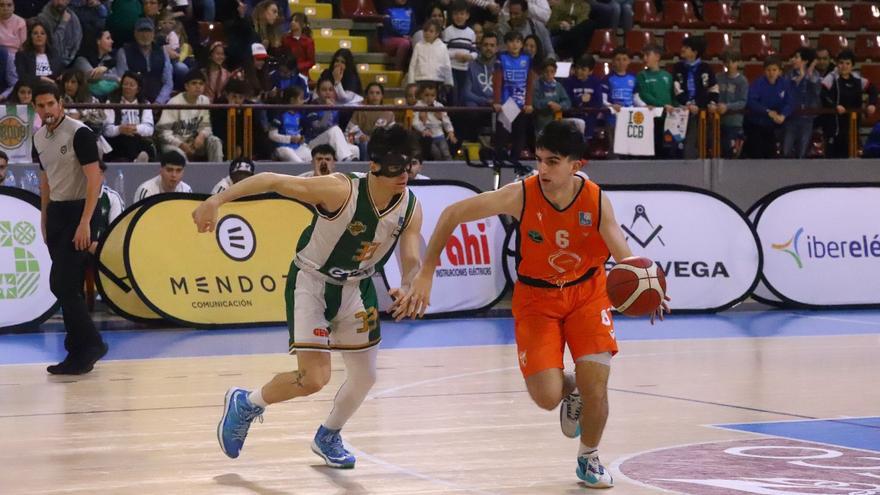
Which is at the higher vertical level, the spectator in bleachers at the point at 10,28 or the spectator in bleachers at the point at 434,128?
the spectator in bleachers at the point at 10,28

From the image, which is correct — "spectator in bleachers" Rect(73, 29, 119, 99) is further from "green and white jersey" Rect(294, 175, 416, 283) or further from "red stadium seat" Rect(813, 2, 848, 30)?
"red stadium seat" Rect(813, 2, 848, 30)

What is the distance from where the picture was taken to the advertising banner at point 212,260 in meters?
13.0

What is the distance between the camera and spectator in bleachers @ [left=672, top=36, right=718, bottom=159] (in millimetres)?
16953

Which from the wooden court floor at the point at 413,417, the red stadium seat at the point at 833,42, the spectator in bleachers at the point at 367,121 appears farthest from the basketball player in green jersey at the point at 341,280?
the red stadium seat at the point at 833,42

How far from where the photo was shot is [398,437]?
309 inches

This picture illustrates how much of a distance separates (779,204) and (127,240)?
22.3ft

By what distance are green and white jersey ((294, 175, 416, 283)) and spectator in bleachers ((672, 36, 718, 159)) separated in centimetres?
1052

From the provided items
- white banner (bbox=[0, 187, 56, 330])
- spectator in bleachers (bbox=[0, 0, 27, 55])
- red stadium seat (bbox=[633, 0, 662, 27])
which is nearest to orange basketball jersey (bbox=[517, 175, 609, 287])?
white banner (bbox=[0, 187, 56, 330])

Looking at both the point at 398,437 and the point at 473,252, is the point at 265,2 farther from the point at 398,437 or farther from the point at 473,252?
the point at 398,437

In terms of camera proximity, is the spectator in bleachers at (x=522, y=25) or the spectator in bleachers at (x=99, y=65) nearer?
the spectator in bleachers at (x=99, y=65)

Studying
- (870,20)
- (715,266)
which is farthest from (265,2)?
(870,20)

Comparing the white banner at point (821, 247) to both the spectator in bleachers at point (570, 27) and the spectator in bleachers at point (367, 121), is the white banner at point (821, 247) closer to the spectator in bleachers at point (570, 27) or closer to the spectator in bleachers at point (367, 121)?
the spectator in bleachers at point (367, 121)

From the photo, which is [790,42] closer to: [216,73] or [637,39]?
[637,39]

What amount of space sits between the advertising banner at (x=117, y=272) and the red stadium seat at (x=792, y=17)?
1281 centimetres
